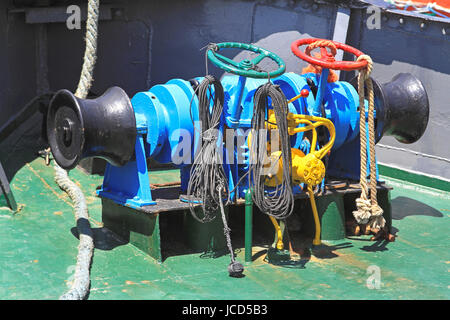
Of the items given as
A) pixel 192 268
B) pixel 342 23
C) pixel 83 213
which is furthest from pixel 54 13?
pixel 192 268

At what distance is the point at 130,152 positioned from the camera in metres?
5.09

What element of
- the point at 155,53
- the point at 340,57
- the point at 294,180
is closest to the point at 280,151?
the point at 294,180

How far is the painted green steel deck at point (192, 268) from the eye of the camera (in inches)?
178

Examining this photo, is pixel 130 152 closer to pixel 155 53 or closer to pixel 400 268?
pixel 400 268

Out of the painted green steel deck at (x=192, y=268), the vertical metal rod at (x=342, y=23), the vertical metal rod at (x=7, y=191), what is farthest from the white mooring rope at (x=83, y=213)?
the vertical metal rod at (x=342, y=23)

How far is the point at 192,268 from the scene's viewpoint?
4.96 meters

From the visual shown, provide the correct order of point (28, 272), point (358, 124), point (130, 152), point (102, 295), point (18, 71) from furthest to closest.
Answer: point (18, 71), point (358, 124), point (130, 152), point (28, 272), point (102, 295)

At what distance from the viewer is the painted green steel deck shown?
453 cm

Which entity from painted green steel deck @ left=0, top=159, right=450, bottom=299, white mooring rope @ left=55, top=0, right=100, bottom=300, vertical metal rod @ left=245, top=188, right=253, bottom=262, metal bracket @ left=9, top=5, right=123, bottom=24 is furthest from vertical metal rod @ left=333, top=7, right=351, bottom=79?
vertical metal rod @ left=245, top=188, right=253, bottom=262

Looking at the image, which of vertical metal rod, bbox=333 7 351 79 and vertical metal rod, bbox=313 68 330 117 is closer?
vertical metal rod, bbox=313 68 330 117

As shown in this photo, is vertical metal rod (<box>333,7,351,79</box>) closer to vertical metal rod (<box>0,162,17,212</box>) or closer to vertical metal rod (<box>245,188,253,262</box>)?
vertical metal rod (<box>245,188,253,262</box>)

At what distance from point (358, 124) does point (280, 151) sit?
1.04 metres

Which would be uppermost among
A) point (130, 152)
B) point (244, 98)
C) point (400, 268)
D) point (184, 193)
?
point (244, 98)

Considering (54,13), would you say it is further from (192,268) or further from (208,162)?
(192,268)
